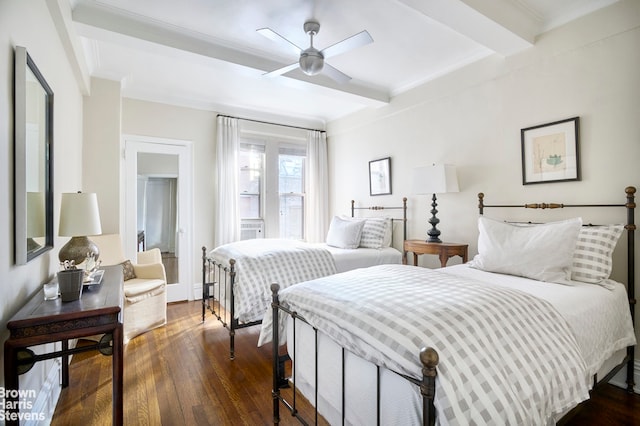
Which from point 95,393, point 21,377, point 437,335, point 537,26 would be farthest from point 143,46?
point 537,26

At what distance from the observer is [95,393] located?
2.18 m

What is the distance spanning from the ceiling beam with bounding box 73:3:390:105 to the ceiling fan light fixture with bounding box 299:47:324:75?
84 cm

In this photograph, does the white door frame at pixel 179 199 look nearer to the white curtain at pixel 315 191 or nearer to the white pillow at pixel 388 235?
the white curtain at pixel 315 191

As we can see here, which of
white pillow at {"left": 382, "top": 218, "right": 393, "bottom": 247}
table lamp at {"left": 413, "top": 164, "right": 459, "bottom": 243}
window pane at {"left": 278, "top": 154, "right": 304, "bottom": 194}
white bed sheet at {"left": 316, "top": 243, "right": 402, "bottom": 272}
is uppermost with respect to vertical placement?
window pane at {"left": 278, "top": 154, "right": 304, "bottom": 194}

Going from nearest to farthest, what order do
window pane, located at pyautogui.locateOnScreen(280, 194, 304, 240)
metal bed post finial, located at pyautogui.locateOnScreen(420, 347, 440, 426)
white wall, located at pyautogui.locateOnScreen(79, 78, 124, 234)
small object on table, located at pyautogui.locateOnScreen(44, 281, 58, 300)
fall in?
metal bed post finial, located at pyautogui.locateOnScreen(420, 347, 440, 426) → small object on table, located at pyautogui.locateOnScreen(44, 281, 58, 300) → white wall, located at pyautogui.locateOnScreen(79, 78, 124, 234) → window pane, located at pyautogui.locateOnScreen(280, 194, 304, 240)

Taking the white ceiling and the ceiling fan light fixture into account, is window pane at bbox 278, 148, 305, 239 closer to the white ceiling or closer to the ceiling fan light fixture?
the white ceiling

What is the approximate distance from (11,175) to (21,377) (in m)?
0.96

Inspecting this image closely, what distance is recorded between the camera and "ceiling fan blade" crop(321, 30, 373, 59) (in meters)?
2.21

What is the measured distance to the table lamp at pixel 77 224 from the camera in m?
1.95

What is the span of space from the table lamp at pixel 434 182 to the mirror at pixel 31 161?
3104mm

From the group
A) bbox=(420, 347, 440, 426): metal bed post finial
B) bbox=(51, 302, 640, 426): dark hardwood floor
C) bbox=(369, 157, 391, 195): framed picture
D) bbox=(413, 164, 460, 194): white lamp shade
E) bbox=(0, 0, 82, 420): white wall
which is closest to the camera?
bbox=(420, 347, 440, 426): metal bed post finial

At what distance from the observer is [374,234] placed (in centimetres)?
395

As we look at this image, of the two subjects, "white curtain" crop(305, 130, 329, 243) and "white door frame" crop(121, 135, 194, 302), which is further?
"white curtain" crop(305, 130, 329, 243)

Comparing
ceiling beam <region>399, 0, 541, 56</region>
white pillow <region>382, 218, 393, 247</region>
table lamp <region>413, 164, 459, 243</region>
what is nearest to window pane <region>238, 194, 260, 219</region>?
white pillow <region>382, 218, 393, 247</region>
